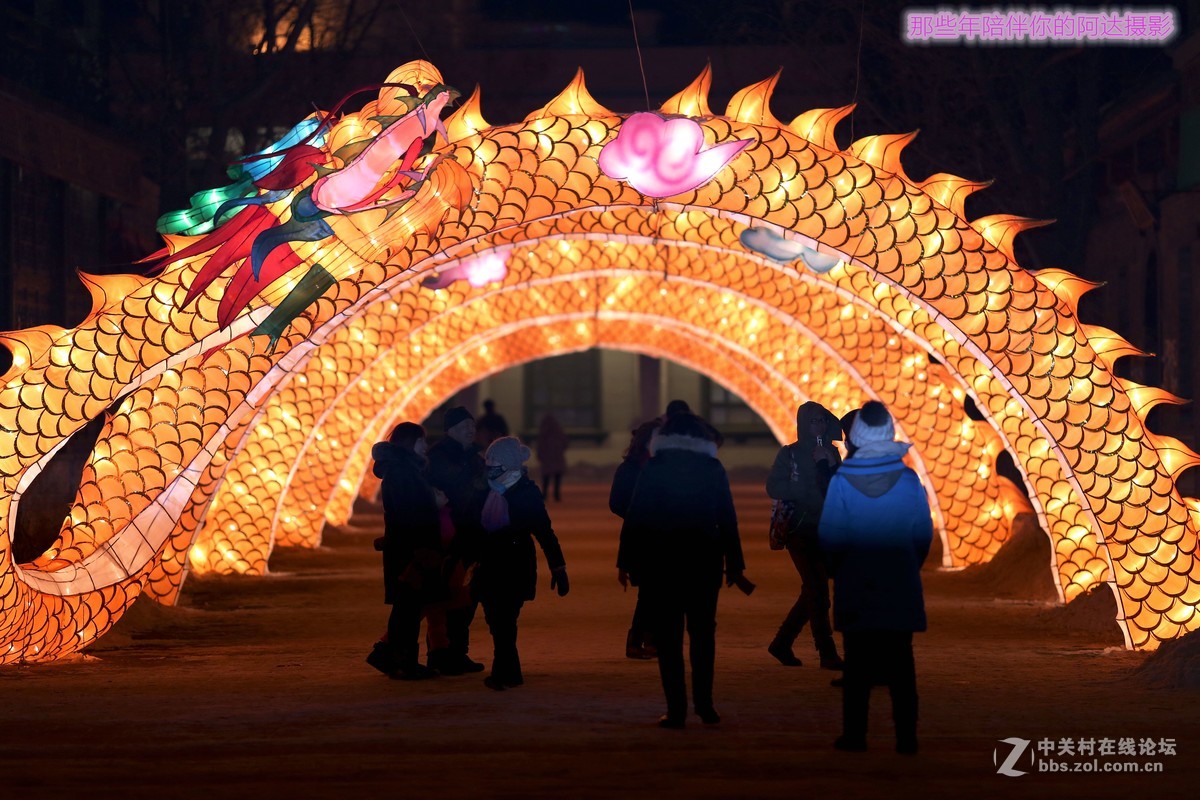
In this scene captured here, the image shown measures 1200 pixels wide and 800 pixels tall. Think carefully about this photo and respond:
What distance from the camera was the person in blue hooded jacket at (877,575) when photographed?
751 centimetres

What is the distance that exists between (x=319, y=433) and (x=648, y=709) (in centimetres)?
1468

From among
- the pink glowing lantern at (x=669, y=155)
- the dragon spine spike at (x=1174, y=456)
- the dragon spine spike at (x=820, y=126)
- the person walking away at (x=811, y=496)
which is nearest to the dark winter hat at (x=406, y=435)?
the person walking away at (x=811, y=496)

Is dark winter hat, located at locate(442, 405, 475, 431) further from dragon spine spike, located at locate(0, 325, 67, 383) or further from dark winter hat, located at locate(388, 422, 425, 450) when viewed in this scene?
→ dragon spine spike, located at locate(0, 325, 67, 383)

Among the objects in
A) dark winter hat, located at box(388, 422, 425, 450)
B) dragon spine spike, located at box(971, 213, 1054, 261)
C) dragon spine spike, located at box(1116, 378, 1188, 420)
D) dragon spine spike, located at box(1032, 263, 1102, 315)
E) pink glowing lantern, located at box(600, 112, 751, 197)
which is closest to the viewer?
dark winter hat, located at box(388, 422, 425, 450)

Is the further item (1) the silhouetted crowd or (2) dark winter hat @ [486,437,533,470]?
(2) dark winter hat @ [486,437,533,470]

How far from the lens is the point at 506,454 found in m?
9.94

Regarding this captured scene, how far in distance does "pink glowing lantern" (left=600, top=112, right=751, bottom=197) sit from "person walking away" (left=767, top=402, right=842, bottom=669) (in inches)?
97.3

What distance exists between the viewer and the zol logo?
7.30 meters

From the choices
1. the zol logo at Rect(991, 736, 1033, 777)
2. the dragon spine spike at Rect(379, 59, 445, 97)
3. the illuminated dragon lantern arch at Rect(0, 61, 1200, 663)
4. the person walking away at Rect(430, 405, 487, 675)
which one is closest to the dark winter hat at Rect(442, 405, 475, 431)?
the person walking away at Rect(430, 405, 487, 675)

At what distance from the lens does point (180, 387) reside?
13.3 m

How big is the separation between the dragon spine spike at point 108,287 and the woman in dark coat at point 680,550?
16.9 ft

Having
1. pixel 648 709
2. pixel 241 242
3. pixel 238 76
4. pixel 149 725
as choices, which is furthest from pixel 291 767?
pixel 238 76

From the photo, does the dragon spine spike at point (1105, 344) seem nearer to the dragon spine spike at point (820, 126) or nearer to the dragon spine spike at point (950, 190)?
the dragon spine spike at point (950, 190)

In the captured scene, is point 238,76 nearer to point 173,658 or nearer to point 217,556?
point 217,556
